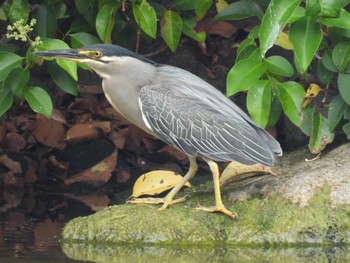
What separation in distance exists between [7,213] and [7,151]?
1285 mm

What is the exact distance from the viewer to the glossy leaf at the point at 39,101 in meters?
6.66

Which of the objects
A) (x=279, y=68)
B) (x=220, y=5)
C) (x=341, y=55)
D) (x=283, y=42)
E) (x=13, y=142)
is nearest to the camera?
(x=279, y=68)

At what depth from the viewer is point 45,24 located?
6.95 meters

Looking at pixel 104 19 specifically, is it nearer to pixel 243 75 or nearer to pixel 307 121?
pixel 243 75

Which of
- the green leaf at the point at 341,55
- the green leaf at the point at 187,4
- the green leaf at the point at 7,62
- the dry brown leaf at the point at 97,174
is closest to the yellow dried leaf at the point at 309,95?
the green leaf at the point at 341,55

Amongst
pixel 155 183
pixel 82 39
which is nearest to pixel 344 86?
pixel 155 183

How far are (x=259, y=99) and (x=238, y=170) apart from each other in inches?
20.2

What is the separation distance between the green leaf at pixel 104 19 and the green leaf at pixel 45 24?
1.13ft

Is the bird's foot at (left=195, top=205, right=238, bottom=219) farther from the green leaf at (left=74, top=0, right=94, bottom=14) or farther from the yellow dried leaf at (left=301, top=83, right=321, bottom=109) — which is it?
the green leaf at (left=74, top=0, right=94, bottom=14)

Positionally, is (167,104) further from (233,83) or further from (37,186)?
(37,186)

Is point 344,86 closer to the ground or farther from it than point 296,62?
closer to the ground

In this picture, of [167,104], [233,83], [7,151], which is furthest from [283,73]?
[7,151]

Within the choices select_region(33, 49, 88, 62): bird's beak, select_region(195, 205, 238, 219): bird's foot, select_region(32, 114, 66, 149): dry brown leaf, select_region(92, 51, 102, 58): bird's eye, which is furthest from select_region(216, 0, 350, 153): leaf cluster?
select_region(32, 114, 66, 149): dry brown leaf

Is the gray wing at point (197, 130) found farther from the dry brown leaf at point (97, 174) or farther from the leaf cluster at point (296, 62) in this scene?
the dry brown leaf at point (97, 174)
